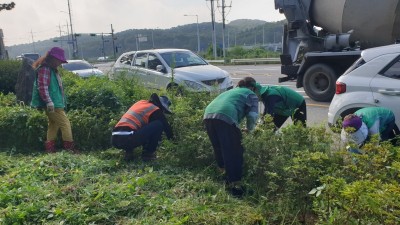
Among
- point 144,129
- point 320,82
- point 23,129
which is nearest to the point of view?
point 144,129

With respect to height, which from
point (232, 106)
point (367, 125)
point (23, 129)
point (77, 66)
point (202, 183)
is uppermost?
point (77, 66)

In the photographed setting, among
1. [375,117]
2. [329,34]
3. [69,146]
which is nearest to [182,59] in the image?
[329,34]

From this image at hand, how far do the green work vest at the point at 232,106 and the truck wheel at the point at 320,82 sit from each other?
6177mm

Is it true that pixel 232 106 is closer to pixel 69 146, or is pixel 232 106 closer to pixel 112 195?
pixel 112 195

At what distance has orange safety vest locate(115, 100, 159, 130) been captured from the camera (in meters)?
5.04

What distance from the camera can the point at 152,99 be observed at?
527cm

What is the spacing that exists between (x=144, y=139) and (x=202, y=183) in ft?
3.88

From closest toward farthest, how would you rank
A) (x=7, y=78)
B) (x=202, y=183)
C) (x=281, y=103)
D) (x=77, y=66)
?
(x=202, y=183)
(x=281, y=103)
(x=7, y=78)
(x=77, y=66)

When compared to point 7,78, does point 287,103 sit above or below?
below

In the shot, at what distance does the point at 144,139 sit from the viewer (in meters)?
5.05

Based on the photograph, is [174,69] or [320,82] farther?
[320,82]

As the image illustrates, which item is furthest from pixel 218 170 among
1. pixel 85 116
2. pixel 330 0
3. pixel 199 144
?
pixel 330 0

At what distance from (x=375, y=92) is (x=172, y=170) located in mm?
2784

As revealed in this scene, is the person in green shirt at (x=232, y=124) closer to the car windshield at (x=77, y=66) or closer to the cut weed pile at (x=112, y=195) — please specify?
the cut weed pile at (x=112, y=195)
